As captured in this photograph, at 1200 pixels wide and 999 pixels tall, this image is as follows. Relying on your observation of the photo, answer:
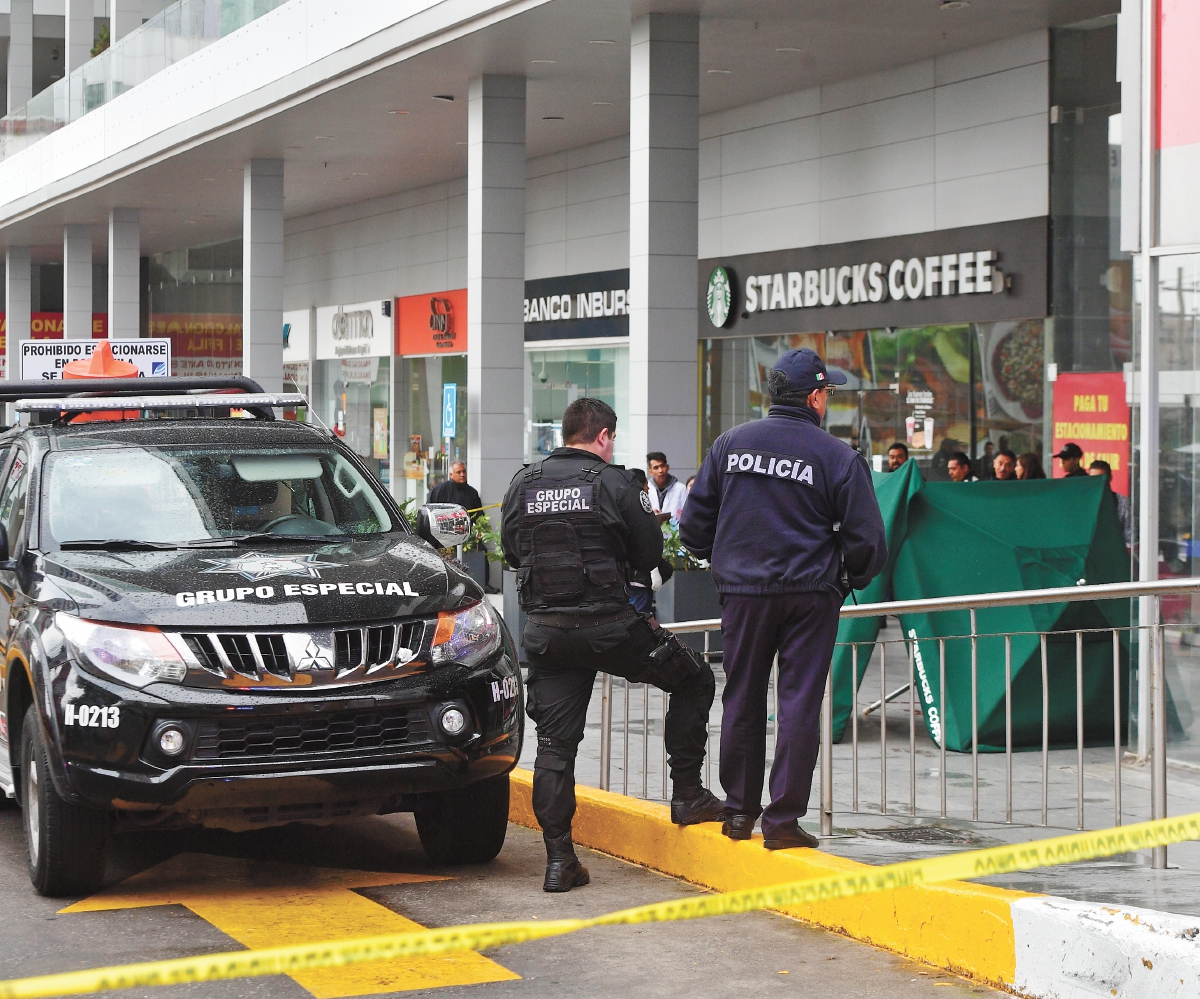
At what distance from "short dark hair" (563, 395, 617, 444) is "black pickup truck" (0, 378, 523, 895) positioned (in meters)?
0.80

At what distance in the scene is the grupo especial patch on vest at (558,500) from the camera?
624 cm

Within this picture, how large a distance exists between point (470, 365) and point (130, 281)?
16102mm

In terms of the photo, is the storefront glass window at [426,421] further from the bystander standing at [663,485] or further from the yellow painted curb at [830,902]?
the yellow painted curb at [830,902]

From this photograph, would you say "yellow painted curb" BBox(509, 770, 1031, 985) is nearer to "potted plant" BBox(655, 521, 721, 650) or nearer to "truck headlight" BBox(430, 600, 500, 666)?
"truck headlight" BBox(430, 600, 500, 666)

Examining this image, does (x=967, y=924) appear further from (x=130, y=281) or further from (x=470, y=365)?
(x=130, y=281)

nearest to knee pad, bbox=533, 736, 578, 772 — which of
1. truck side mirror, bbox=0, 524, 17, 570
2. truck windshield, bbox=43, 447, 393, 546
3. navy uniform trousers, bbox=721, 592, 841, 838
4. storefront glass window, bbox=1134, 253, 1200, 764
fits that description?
navy uniform trousers, bbox=721, 592, 841, 838

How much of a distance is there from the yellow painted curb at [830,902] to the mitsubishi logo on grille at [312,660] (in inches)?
61.9

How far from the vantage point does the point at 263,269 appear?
26.2 metres

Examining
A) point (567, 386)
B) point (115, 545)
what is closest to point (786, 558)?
point (115, 545)

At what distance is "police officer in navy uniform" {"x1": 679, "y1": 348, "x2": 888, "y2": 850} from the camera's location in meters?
6.00

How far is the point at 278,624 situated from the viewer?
609 centimetres

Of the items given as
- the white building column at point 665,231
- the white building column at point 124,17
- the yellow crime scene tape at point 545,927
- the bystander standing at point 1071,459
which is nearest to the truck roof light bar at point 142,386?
the yellow crime scene tape at point 545,927

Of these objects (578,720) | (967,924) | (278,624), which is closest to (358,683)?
(278,624)

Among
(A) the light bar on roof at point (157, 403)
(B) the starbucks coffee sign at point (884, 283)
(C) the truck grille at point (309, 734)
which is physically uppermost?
(B) the starbucks coffee sign at point (884, 283)
